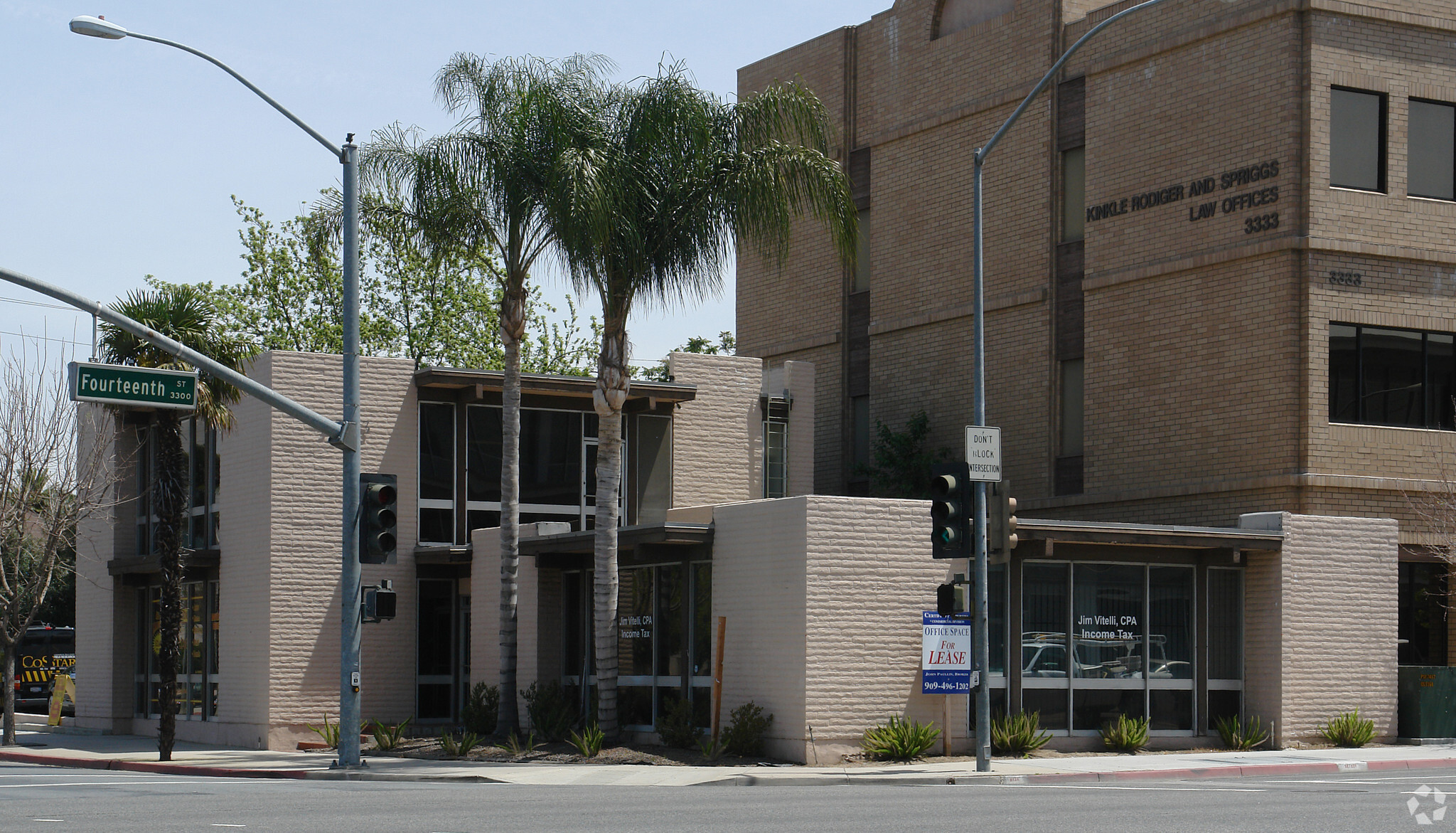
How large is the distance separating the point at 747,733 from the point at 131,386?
9.37 metres

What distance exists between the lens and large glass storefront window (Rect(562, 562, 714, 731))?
23.7 m

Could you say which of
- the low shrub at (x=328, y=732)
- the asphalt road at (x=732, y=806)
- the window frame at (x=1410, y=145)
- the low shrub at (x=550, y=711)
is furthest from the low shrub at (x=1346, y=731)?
the low shrub at (x=328, y=732)

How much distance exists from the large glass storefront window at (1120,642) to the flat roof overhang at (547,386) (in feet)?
28.5

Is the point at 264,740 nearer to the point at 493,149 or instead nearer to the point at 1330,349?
the point at 493,149

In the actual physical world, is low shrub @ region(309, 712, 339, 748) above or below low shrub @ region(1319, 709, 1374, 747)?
below

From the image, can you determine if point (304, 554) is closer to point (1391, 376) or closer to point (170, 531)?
point (170, 531)

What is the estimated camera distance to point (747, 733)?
21.6m

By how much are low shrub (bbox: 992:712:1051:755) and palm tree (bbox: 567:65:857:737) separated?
18.7 feet

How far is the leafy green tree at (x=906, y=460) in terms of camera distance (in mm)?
33188

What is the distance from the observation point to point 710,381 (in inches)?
1230

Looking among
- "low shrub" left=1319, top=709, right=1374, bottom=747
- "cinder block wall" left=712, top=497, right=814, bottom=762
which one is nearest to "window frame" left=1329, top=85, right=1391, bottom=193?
"low shrub" left=1319, top=709, right=1374, bottom=747

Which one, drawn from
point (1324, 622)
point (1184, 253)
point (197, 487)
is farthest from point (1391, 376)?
point (197, 487)

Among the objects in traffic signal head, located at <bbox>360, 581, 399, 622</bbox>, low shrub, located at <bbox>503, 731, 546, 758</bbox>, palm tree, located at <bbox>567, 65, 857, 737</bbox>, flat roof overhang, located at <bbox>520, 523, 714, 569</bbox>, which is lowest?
low shrub, located at <bbox>503, 731, 546, 758</bbox>

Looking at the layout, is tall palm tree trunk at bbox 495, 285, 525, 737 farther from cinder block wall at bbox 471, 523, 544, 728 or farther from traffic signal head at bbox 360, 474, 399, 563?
traffic signal head at bbox 360, 474, 399, 563
